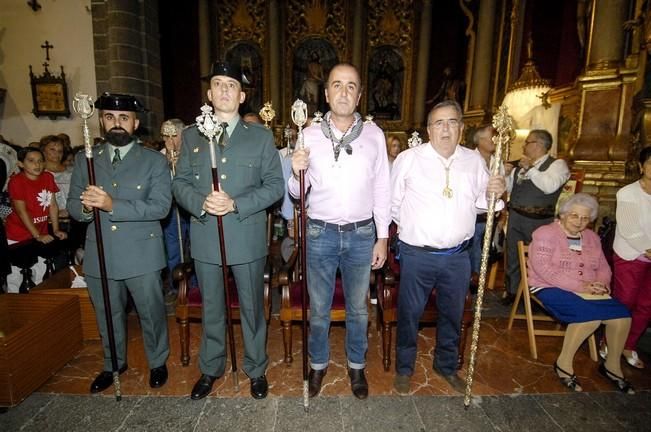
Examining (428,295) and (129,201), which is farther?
(428,295)

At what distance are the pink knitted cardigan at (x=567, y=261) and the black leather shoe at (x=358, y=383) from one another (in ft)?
5.84

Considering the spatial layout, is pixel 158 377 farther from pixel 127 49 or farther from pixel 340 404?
pixel 127 49

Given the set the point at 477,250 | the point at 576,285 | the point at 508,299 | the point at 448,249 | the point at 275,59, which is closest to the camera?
the point at 448,249

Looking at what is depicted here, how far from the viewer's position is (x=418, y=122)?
1043cm

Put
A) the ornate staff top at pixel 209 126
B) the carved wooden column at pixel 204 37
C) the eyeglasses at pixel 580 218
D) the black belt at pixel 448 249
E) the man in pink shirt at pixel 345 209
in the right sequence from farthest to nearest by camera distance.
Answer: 1. the carved wooden column at pixel 204 37
2. the eyeglasses at pixel 580 218
3. the black belt at pixel 448 249
4. the man in pink shirt at pixel 345 209
5. the ornate staff top at pixel 209 126

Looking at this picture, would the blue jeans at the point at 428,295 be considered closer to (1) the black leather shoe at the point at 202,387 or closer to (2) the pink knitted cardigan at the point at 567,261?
(2) the pink knitted cardigan at the point at 567,261

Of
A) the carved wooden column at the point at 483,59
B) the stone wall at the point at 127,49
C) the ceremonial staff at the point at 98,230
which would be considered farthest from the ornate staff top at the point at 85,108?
the carved wooden column at the point at 483,59

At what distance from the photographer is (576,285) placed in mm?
2941

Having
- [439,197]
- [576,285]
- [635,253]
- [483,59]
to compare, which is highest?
[483,59]

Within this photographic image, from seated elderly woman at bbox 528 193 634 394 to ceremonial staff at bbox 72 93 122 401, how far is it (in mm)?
3324

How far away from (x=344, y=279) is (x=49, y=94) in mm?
8253

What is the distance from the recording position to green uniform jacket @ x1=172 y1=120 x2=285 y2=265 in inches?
91.3

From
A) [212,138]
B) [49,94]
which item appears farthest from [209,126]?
[49,94]

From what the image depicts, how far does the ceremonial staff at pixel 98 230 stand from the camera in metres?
2.12
